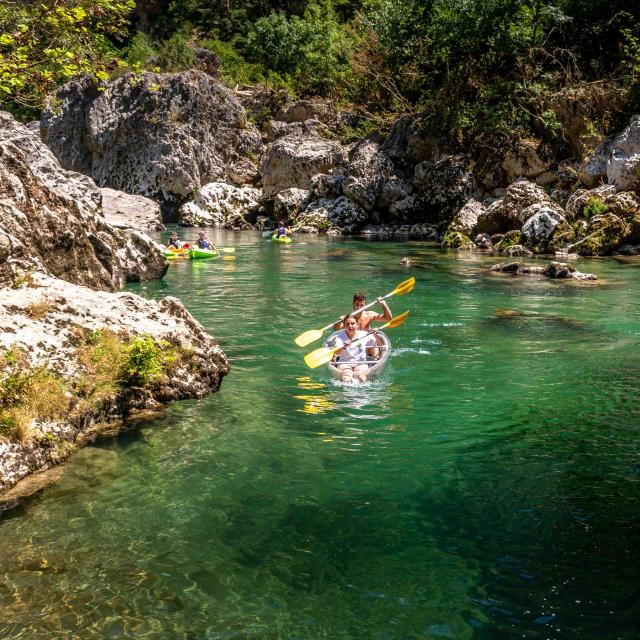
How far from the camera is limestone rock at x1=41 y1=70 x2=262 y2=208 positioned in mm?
41062

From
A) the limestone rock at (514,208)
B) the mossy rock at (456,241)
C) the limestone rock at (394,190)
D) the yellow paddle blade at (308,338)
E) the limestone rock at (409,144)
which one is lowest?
the yellow paddle blade at (308,338)

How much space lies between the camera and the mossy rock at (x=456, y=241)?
2714 cm

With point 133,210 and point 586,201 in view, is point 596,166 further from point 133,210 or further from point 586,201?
point 133,210

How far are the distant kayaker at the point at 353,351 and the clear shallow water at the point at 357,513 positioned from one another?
0.30 m

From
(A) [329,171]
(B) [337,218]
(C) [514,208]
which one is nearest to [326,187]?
(A) [329,171]

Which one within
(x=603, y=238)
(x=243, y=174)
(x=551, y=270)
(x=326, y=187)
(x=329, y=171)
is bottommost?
(x=551, y=270)

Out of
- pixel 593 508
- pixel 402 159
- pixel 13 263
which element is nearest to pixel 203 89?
pixel 402 159

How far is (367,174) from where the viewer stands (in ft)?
109

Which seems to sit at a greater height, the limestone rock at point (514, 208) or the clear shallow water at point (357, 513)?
the limestone rock at point (514, 208)

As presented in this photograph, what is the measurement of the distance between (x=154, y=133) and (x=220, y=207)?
22.6 ft

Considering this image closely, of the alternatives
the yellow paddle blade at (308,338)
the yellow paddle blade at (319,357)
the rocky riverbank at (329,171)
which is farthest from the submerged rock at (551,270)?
the yellow paddle blade at (319,357)

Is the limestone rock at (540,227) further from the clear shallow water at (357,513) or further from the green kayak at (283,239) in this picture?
the clear shallow water at (357,513)

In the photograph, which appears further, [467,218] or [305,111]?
[305,111]

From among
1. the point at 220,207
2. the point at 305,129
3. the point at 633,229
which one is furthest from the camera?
the point at 305,129
